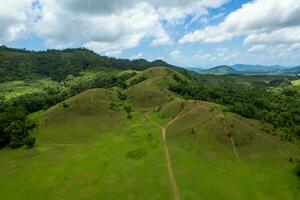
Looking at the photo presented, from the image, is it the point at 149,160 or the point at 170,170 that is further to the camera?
the point at 149,160

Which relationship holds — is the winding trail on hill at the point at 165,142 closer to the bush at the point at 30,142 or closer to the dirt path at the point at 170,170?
the dirt path at the point at 170,170

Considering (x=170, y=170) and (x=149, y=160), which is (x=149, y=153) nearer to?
(x=149, y=160)

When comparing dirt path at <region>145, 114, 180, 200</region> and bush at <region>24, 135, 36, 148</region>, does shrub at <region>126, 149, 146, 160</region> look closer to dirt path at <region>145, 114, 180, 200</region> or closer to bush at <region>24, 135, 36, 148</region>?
dirt path at <region>145, 114, 180, 200</region>

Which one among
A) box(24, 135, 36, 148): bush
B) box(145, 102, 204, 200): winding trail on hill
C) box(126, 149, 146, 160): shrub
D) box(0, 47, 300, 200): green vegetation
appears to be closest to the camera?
box(145, 102, 204, 200): winding trail on hill

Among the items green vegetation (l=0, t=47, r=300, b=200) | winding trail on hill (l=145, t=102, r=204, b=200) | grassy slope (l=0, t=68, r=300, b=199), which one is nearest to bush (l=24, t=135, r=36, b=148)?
green vegetation (l=0, t=47, r=300, b=200)

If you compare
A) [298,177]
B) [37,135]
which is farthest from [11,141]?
[298,177]

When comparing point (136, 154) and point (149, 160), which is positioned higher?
point (136, 154)

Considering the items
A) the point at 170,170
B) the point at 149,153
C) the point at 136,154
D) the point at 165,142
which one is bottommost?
the point at 170,170

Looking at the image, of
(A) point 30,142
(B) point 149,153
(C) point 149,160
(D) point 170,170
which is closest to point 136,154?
(B) point 149,153

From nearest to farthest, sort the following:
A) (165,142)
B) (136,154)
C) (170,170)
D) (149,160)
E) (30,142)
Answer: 1. (170,170)
2. (149,160)
3. (136,154)
4. (165,142)
5. (30,142)

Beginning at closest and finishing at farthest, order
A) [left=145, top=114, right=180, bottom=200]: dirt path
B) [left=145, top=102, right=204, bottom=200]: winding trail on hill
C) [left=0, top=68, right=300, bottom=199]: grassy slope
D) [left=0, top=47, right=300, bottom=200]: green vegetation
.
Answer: [left=145, top=114, right=180, bottom=200]: dirt path, [left=145, top=102, right=204, bottom=200]: winding trail on hill, [left=0, top=68, right=300, bottom=199]: grassy slope, [left=0, top=47, right=300, bottom=200]: green vegetation
